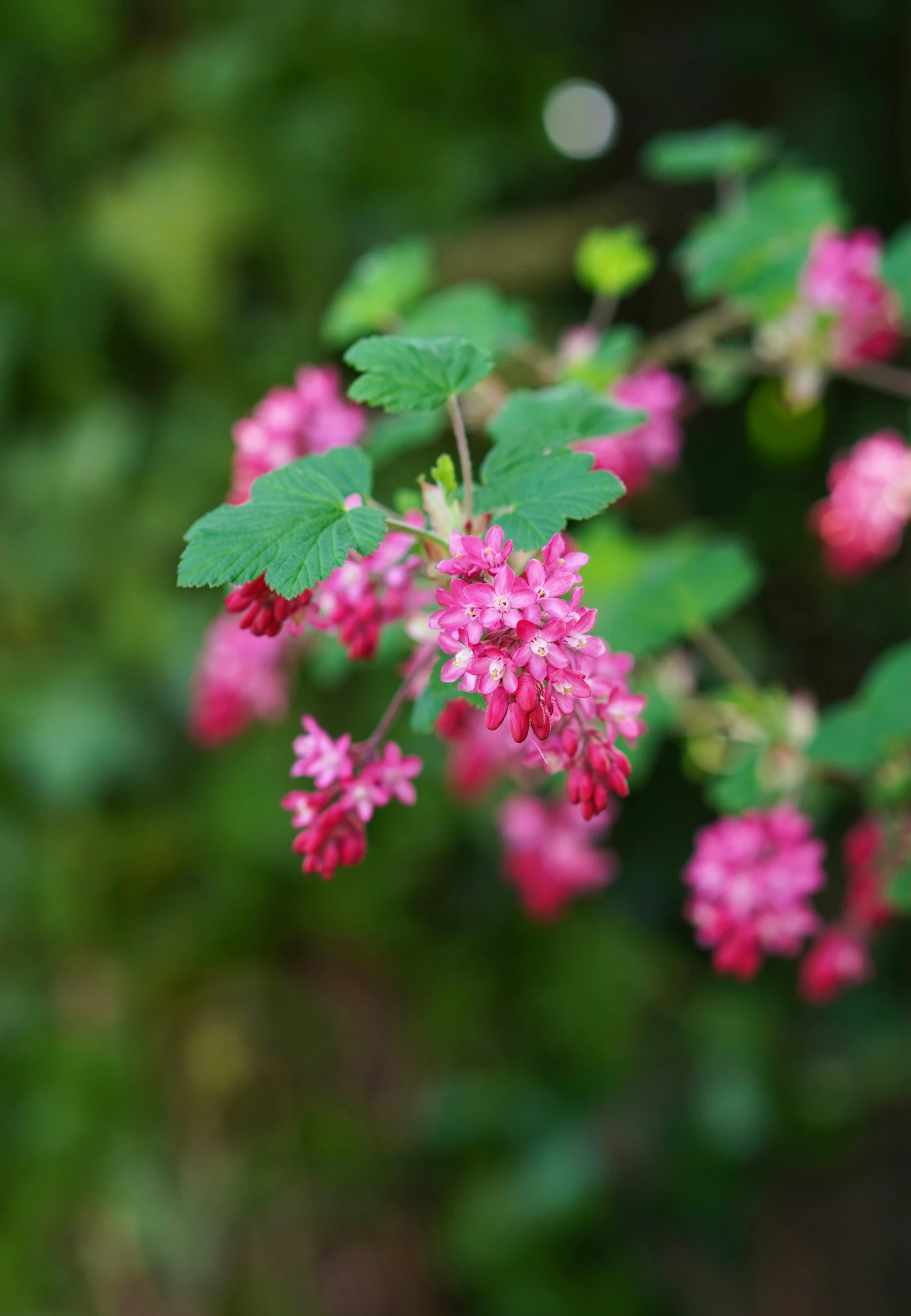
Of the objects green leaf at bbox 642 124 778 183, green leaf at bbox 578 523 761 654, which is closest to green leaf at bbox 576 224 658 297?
green leaf at bbox 642 124 778 183

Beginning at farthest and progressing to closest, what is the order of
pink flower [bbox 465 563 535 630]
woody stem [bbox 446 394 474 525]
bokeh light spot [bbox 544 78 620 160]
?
bokeh light spot [bbox 544 78 620 160] < woody stem [bbox 446 394 474 525] < pink flower [bbox 465 563 535 630]

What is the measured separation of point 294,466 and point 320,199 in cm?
194

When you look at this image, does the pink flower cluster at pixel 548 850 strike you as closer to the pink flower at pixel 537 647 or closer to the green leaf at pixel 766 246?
the green leaf at pixel 766 246

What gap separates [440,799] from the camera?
2.08 m

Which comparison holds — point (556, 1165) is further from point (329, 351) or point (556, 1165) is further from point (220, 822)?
point (329, 351)

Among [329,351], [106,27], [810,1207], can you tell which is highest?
[106,27]

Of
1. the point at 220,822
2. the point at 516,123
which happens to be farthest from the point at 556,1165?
the point at 516,123

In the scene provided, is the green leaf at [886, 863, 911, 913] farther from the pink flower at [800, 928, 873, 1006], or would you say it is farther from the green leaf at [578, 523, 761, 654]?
the green leaf at [578, 523, 761, 654]

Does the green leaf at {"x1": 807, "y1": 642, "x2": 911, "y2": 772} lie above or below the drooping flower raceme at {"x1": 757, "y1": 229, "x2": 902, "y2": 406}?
below

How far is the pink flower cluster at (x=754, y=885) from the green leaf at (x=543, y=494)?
359mm

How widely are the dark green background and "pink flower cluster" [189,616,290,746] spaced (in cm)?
89

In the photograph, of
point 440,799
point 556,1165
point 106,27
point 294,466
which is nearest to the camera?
point 294,466

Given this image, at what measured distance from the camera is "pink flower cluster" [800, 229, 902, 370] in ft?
3.35

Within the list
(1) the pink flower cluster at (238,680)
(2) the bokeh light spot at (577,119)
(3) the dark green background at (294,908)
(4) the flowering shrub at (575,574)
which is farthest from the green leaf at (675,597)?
(2) the bokeh light spot at (577,119)
